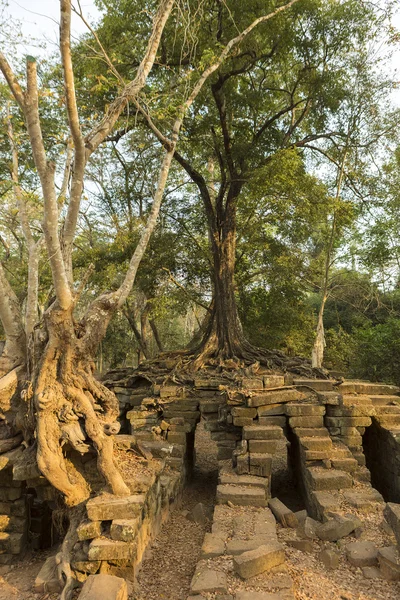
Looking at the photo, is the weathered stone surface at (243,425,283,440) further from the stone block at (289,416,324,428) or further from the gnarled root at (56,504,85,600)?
the gnarled root at (56,504,85,600)

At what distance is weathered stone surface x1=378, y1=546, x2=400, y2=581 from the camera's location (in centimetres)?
382

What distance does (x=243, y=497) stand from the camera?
536 centimetres

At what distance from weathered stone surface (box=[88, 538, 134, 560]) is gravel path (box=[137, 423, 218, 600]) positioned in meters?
0.40

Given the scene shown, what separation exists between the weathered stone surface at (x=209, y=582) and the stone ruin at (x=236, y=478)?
11 millimetres

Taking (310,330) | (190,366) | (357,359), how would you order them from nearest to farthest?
(190,366) → (357,359) → (310,330)

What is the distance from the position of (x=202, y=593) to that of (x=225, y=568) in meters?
0.43

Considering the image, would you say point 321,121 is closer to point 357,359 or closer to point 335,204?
point 335,204

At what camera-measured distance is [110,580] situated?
381 cm

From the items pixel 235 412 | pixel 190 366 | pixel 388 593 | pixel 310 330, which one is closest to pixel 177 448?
pixel 235 412

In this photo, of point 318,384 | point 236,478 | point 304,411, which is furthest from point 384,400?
point 236,478

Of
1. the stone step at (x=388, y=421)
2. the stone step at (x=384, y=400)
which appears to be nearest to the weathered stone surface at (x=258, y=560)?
the stone step at (x=388, y=421)

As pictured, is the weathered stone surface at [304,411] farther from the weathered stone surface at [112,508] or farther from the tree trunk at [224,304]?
the tree trunk at [224,304]

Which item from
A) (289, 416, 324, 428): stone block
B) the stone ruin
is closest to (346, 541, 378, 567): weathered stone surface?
the stone ruin

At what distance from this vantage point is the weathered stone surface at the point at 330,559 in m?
4.13
